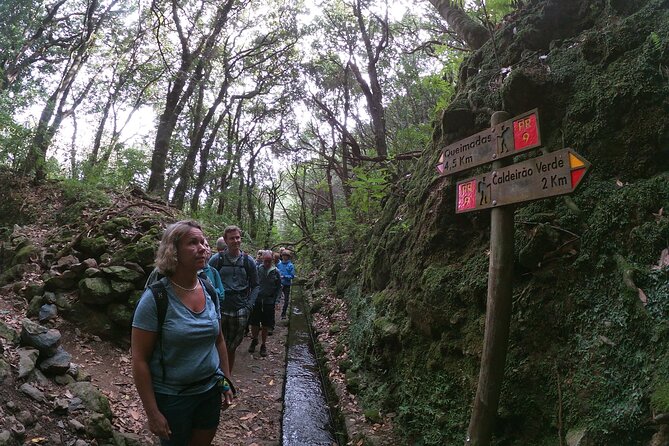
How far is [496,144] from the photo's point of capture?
11.6 ft

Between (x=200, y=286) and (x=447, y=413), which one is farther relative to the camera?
(x=447, y=413)

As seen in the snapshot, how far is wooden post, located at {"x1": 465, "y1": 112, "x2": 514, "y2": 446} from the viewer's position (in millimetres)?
3244

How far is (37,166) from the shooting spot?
35.5 feet

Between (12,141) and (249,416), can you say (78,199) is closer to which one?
(12,141)

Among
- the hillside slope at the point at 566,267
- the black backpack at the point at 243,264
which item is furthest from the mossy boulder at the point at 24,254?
the hillside slope at the point at 566,267

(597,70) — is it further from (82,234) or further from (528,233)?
(82,234)

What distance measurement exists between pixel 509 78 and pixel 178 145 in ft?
60.4

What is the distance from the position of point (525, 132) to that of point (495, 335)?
1.70 meters

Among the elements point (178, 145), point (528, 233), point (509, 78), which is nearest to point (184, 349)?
point (528, 233)

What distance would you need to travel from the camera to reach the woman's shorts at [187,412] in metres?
2.47

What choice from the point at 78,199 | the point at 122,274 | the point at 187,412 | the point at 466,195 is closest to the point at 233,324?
the point at 122,274

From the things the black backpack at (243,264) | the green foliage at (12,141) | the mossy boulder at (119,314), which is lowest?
the mossy boulder at (119,314)

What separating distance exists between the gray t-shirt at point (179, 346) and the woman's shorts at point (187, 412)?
51 millimetres

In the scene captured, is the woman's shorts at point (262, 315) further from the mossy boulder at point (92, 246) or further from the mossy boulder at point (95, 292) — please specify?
the mossy boulder at point (92, 246)
